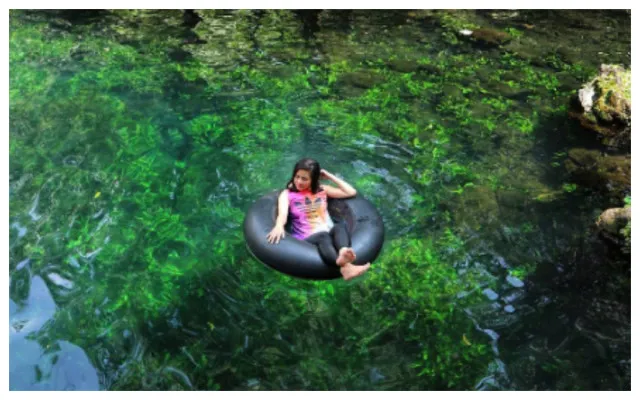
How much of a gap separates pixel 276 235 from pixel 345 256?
2.25 ft

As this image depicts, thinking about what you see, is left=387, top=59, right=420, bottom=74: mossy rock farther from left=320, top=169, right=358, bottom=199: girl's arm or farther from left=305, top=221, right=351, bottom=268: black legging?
left=305, top=221, right=351, bottom=268: black legging

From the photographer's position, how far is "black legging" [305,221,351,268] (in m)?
4.83

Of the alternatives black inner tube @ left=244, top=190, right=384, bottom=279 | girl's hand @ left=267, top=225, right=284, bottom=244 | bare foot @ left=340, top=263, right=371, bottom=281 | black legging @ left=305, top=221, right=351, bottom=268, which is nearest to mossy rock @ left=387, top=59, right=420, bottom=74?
black inner tube @ left=244, top=190, right=384, bottom=279

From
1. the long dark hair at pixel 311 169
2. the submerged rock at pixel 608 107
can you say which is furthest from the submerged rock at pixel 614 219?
the long dark hair at pixel 311 169

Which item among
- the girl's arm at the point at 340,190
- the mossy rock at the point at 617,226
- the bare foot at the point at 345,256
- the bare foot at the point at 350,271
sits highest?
the girl's arm at the point at 340,190

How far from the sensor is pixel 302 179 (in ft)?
17.1

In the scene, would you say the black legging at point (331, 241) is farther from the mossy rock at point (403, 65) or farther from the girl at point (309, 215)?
the mossy rock at point (403, 65)

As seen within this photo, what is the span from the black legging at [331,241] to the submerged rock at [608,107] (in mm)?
4658

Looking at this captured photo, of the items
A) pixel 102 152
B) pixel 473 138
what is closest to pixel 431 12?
pixel 473 138

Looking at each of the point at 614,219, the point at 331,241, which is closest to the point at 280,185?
the point at 331,241

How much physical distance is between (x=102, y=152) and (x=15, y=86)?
2.45m

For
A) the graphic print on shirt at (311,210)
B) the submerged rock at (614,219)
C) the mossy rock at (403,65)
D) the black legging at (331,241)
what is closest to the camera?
the black legging at (331,241)

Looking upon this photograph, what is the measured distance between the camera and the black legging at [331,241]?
15.9ft

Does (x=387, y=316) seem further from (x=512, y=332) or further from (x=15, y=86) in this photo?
(x=15, y=86)
